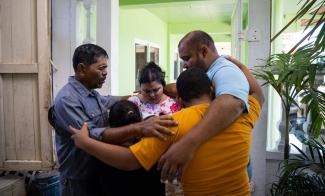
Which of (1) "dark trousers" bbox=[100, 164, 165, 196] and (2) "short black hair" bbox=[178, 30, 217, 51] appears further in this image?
(2) "short black hair" bbox=[178, 30, 217, 51]

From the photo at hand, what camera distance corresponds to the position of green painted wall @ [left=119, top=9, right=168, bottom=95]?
505 cm

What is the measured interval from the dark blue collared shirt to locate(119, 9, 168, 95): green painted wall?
11.9 feet

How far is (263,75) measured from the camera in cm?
220

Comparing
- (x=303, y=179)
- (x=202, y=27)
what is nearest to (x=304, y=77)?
(x=303, y=179)

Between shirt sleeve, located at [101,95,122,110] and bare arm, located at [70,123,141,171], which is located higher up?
shirt sleeve, located at [101,95,122,110]

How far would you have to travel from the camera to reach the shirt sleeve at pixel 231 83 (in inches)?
39.8

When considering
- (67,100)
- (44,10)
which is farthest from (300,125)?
(44,10)

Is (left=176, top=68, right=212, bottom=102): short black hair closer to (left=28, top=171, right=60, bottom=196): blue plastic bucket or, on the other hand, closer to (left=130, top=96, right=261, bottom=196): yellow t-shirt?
(left=130, top=96, right=261, bottom=196): yellow t-shirt

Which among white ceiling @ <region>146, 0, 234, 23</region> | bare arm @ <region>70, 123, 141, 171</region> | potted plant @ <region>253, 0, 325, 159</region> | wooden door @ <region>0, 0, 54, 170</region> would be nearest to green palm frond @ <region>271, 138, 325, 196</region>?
potted plant @ <region>253, 0, 325, 159</region>

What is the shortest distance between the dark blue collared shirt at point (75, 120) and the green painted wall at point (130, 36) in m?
3.62

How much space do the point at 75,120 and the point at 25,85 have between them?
146cm

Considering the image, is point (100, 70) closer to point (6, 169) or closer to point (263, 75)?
point (263, 75)

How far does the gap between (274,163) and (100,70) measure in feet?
6.33

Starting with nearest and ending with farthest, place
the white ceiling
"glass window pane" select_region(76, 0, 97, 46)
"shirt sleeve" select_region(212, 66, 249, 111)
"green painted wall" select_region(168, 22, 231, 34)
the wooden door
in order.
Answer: "shirt sleeve" select_region(212, 66, 249, 111) < the wooden door < "glass window pane" select_region(76, 0, 97, 46) < the white ceiling < "green painted wall" select_region(168, 22, 231, 34)
